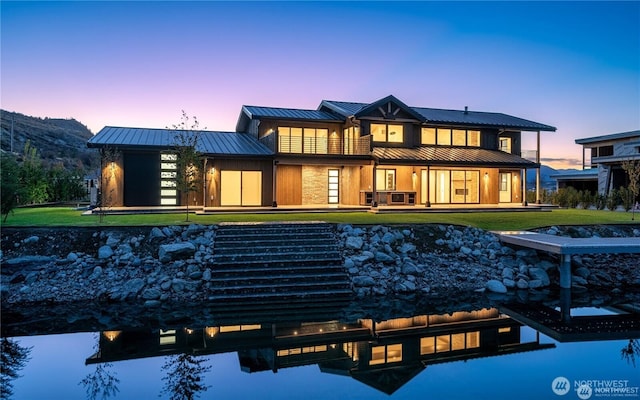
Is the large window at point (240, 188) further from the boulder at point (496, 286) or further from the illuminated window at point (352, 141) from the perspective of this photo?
the boulder at point (496, 286)

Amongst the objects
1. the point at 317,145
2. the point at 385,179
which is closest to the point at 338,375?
the point at 317,145

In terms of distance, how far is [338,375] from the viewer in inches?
266

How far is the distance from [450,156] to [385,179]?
3882 millimetres

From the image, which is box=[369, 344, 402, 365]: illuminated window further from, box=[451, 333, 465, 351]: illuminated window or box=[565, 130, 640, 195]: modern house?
box=[565, 130, 640, 195]: modern house

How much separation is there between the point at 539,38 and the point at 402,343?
2359 cm

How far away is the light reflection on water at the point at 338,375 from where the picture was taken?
6.10 meters

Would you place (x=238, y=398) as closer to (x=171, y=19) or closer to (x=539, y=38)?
(x=171, y=19)

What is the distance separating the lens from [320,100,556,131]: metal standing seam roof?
80.4 feet

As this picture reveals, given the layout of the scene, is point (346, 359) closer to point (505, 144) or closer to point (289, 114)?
point (289, 114)

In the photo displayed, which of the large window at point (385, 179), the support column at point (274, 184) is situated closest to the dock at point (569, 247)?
the large window at point (385, 179)

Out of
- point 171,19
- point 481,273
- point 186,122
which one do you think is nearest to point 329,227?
point 481,273

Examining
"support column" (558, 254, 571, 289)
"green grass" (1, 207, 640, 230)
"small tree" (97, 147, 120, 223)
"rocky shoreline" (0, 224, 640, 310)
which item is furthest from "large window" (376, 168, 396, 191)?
"small tree" (97, 147, 120, 223)

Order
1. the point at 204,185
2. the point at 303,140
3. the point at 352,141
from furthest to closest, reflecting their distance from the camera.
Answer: the point at 352,141 < the point at 303,140 < the point at 204,185

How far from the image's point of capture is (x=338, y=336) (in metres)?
8.61
